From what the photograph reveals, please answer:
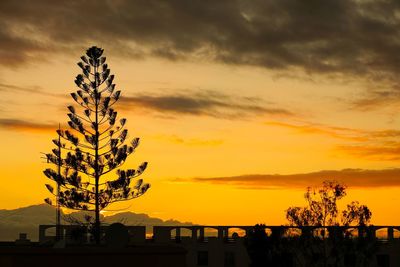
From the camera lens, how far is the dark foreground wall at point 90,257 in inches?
952

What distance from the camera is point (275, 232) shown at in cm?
6506

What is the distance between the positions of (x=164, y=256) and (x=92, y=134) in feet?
117

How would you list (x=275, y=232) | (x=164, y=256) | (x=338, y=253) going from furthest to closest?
(x=275, y=232) → (x=338, y=253) → (x=164, y=256)

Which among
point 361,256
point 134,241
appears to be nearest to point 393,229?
point 361,256

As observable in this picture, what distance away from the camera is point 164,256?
86.3 ft

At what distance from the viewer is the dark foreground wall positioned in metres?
24.2

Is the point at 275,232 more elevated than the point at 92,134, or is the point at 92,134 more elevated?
the point at 92,134

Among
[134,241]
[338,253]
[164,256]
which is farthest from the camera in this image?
[134,241]

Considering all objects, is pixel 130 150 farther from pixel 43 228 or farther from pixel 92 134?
pixel 43 228

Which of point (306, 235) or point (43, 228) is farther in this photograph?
point (43, 228)

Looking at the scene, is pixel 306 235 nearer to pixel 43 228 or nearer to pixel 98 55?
pixel 98 55

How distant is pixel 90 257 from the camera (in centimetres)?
2483

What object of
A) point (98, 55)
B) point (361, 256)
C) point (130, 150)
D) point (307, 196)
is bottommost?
point (361, 256)

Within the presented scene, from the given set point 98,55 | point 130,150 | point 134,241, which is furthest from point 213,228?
point 98,55
